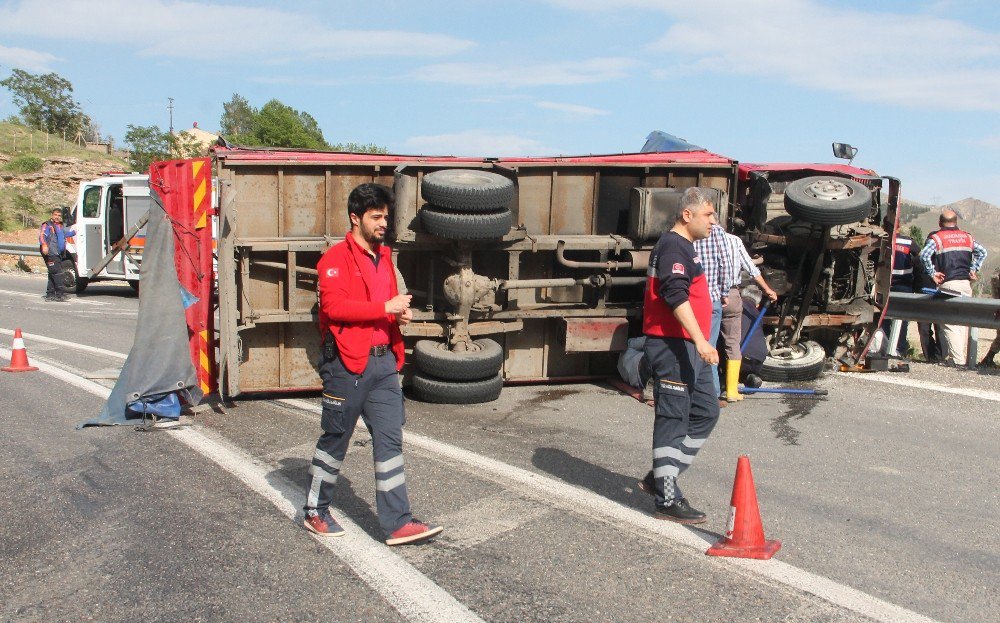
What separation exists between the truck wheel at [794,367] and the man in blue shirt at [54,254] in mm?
14703

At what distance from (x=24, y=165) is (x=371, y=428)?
5567 centimetres

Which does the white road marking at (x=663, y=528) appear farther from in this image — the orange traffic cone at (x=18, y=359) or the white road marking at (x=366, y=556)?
the orange traffic cone at (x=18, y=359)

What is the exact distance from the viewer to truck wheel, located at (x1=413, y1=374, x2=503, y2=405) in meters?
7.68

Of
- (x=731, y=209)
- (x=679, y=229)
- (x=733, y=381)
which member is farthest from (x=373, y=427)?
(x=731, y=209)

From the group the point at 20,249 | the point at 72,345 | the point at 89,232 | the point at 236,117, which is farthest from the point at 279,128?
the point at 72,345

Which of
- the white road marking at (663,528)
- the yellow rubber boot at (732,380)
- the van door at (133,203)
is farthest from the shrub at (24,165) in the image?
the yellow rubber boot at (732,380)

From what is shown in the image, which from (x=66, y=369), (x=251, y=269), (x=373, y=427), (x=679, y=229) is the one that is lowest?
(x=66, y=369)

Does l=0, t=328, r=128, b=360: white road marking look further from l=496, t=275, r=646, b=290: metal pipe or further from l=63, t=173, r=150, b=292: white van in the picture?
l=63, t=173, r=150, b=292: white van

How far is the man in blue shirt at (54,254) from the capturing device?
17.6 meters

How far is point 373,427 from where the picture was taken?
4480mm

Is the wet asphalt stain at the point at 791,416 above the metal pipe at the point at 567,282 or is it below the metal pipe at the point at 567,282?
below

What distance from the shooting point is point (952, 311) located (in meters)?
9.80

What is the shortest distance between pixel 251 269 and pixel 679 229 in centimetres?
422

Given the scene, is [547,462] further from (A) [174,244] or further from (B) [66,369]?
(B) [66,369]
